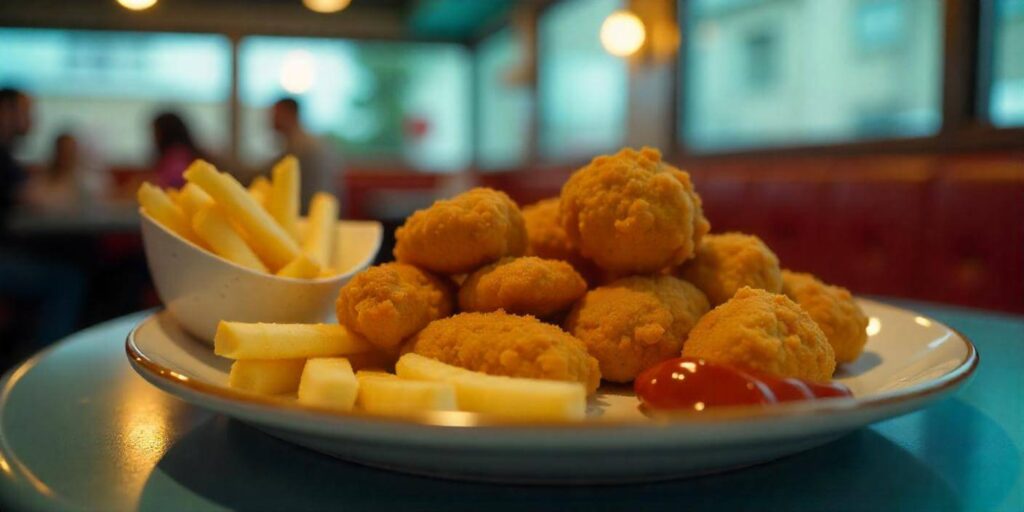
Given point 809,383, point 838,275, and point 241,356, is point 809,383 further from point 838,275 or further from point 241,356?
point 838,275

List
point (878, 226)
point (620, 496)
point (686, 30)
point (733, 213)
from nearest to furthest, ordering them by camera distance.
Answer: point (620, 496) → point (878, 226) → point (733, 213) → point (686, 30)

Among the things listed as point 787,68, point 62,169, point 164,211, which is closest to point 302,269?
point 164,211

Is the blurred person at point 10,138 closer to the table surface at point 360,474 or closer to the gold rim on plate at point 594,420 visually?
A: the table surface at point 360,474

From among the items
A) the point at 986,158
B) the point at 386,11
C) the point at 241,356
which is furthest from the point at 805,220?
the point at 386,11

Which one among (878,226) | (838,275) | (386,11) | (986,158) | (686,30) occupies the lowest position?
(838,275)

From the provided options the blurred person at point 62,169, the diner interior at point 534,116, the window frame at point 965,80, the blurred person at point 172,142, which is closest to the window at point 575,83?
the diner interior at point 534,116

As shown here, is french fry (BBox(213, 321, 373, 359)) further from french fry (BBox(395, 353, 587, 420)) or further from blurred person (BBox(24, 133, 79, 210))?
blurred person (BBox(24, 133, 79, 210))

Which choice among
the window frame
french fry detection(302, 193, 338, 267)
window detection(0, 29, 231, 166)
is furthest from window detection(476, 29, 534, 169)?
french fry detection(302, 193, 338, 267)
